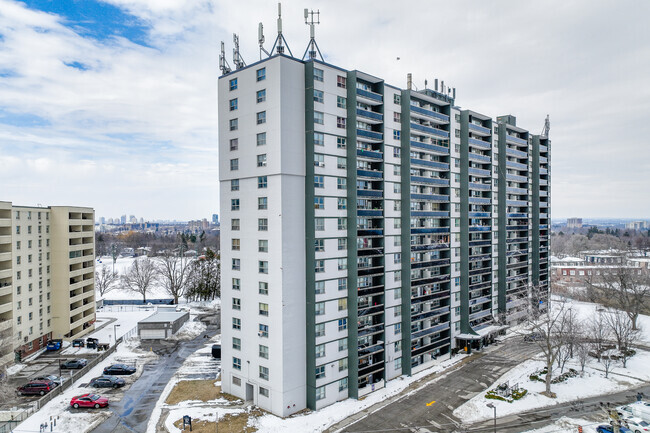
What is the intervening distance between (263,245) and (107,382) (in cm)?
2804

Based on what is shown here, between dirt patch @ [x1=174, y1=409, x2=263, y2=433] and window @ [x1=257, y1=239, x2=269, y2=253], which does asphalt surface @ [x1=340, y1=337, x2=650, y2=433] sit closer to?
dirt patch @ [x1=174, y1=409, x2=263, y2=433]

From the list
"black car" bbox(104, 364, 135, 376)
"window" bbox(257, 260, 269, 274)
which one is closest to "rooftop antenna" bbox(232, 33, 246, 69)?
"window" bbox(257, 260, 269, 274)

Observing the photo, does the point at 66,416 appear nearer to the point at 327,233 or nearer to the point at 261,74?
the point at 327,233

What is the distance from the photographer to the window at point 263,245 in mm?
42031

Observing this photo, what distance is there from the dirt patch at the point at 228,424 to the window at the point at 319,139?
29841mm

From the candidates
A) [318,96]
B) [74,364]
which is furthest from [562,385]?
[74,364]

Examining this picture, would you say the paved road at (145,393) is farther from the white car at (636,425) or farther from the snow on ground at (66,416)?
the white car at (636,425)

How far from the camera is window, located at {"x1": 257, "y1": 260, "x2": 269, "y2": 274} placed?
1656 inches

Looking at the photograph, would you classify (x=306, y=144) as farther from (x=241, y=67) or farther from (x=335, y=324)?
(x=335, y=324)

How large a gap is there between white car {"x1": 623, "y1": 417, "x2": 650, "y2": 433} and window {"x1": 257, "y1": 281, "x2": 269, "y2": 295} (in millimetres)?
38549

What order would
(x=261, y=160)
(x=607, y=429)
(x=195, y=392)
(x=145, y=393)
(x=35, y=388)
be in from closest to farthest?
(x=607, y=429), (x=261, y=160), (x=35, y=388), (x=195, y=392), (x=145, y=393)

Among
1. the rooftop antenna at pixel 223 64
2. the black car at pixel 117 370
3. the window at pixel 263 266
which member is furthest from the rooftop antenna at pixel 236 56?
the black car at pixel 117 370

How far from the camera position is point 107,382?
48.8 metres

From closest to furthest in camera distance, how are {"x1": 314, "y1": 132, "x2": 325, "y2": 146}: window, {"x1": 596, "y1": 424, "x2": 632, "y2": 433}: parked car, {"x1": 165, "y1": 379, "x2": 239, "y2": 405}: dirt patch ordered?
{"x1": 596, "y1": 424, "x2": 632, "y2": 433}: parked car → {"x1": 314, "y1": 132, "x2": 325, "y2": 146}: window → {"x1": 165, "y1": 379, "x2": 239, "y2": 405}: dirt patch
